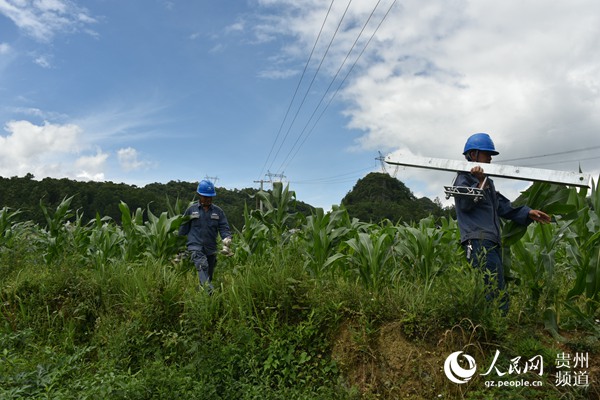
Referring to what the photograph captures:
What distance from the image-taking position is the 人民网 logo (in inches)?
144

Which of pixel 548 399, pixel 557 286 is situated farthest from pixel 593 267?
pixel 548 399

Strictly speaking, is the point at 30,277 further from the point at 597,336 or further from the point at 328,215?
the point at 597,336

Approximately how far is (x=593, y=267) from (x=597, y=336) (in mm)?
638

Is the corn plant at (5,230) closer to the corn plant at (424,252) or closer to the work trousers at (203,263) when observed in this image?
the work trousers at (203,263)

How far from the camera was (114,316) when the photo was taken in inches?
201

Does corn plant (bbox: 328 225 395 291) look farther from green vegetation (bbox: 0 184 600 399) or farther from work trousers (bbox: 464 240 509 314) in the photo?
work trousers (bbox: 464 240 509 314)

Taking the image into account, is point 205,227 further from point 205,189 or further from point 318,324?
point 318,324

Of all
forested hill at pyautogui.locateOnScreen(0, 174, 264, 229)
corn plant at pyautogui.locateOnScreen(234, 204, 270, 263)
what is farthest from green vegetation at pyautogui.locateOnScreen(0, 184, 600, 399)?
forested hill at pyautogui.locateOnScreen(0, 174, 264, 229)

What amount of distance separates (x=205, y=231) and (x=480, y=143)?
3.94 m

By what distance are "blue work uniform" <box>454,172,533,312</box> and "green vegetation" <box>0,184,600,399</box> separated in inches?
8.5

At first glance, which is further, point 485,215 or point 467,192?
point 485,215

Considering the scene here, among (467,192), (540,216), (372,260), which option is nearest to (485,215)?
(467,192)

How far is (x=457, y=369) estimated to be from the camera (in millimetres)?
3684

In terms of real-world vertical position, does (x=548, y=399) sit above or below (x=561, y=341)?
below
